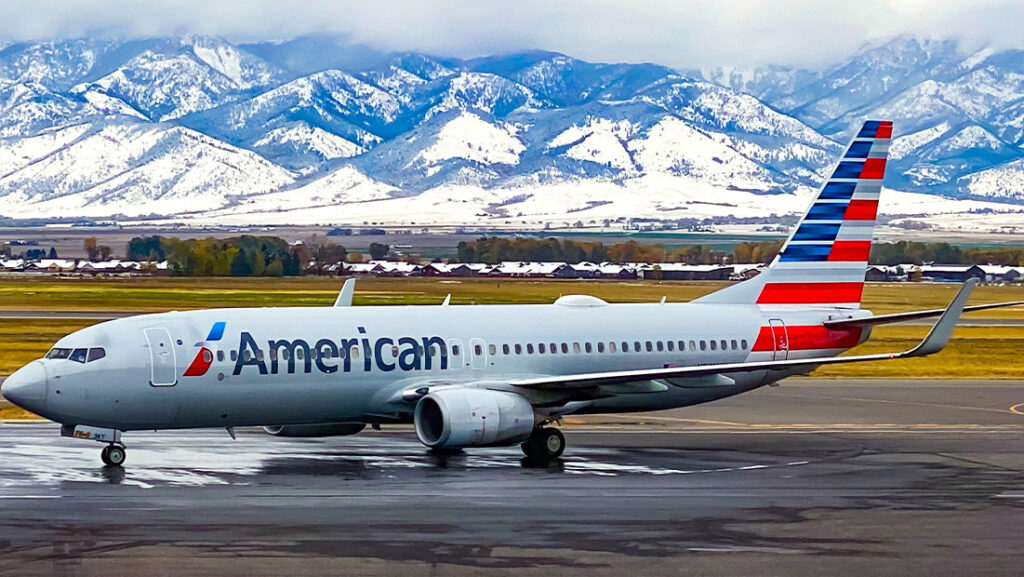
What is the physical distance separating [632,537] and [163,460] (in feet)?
46.9

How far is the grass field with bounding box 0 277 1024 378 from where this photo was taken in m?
67.6

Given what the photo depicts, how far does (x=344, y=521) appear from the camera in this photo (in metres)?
27.8

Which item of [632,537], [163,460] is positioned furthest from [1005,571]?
[163,460]

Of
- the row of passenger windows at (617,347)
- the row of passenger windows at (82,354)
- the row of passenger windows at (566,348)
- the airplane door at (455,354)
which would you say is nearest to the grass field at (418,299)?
the row of passenger windows at (617,347)

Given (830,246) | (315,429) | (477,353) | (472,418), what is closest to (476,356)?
(477,353)

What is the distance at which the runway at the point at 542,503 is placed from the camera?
24438mm

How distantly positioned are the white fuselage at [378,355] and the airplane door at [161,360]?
1.2 inches

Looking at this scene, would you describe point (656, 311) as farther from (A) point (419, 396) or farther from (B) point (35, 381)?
(B) point (35, 381)

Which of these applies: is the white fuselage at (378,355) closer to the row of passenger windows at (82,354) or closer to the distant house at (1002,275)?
the row of passenger windows at (82,354)

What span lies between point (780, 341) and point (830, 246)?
328cm

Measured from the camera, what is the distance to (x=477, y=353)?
37875 millimetres

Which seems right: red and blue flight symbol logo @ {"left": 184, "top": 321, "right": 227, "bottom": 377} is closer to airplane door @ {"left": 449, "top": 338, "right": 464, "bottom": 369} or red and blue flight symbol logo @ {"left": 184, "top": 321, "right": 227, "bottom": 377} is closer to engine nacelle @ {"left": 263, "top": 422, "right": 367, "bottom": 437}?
engine nacelle @ {"left": 263, "top": 422, "right": 367, "bottom": 437}

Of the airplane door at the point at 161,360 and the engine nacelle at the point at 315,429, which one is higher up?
the airplane door at the point at 161,360

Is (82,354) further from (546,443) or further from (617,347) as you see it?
(617,347)
